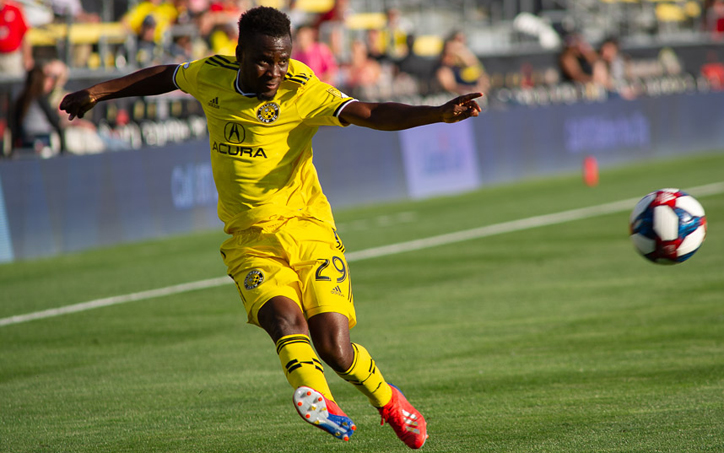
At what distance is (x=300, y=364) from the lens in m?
5.29

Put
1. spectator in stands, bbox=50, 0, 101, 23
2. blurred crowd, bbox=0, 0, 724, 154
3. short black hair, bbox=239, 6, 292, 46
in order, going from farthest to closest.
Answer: spectator in stands, bbox=50, 0, 101, 23
blurred crowd, bbox=0, 0, 724, 154
short black hair, bbox=239, 6, 292, 46

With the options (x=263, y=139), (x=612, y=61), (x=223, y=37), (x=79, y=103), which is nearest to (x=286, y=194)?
(x=263, y=139)

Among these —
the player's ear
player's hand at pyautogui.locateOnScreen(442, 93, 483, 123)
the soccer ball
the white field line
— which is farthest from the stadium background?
player's hand at pyautogui.locateOnScreen(442, 93, 483, 123)

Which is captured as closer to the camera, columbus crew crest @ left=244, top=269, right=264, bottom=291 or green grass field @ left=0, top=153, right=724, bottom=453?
columbus crew crest @ left=244, top=269, right=264, bottom=291

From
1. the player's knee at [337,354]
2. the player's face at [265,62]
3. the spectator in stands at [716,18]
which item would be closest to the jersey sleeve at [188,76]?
the player's face at [265,62]

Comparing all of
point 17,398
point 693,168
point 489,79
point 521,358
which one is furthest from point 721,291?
point 489,79

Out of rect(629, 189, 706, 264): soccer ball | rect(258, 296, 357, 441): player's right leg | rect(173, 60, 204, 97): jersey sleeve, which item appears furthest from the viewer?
rect(629, 189, 706, 264): soccer ball

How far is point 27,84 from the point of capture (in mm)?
14312

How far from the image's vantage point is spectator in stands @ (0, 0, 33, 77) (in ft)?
53.6

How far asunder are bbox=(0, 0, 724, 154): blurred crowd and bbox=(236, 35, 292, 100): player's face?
374 inches

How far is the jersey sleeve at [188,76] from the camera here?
6.04m

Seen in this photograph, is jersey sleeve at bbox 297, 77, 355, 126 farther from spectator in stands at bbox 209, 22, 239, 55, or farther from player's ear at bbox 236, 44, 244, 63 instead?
spectator in stands at bbox 209, 22, 239, 55

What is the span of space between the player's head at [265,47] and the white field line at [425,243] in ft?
18.0

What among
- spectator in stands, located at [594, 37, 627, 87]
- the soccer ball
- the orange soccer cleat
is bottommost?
spectator in stands, located at [594, 37, 627, 87]
